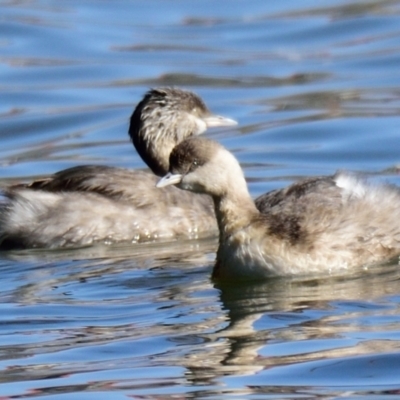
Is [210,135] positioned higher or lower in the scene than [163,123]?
lower

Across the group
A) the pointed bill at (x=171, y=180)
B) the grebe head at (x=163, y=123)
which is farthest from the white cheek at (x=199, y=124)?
the pointed bill at (x=171, y=180)

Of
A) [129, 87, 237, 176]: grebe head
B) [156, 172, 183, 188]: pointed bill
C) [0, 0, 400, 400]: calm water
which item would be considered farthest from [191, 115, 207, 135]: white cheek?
[156, 172, 183, 188]: pointed bill

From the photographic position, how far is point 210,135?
1453 centimetres

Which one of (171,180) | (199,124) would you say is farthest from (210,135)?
(171,180)

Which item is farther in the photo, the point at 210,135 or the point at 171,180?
the point at 210,135

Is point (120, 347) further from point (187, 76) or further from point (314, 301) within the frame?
point (187, 76)

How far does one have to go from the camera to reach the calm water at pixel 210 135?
6.71 metres

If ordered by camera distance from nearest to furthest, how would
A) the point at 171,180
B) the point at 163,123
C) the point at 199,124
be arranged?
1. the point at 171,180
2. the point at 163,123
3. the point at 199,124

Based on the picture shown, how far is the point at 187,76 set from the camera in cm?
1723

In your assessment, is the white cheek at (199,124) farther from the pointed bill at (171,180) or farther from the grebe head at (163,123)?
the pointed bill at (171,180)

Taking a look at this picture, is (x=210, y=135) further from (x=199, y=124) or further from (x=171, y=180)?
(x=171, y=180)

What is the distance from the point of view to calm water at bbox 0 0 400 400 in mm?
6711

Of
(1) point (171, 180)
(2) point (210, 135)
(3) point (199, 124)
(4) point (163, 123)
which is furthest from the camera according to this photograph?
(2) point (210, 135)

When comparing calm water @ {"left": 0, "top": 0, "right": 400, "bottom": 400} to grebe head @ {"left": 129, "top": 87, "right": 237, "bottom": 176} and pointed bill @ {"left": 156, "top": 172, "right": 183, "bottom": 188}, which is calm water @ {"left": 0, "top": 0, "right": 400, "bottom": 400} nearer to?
pointed bill @ {"left": 156, "top": 172, "right": 183, "bottom": 188}
